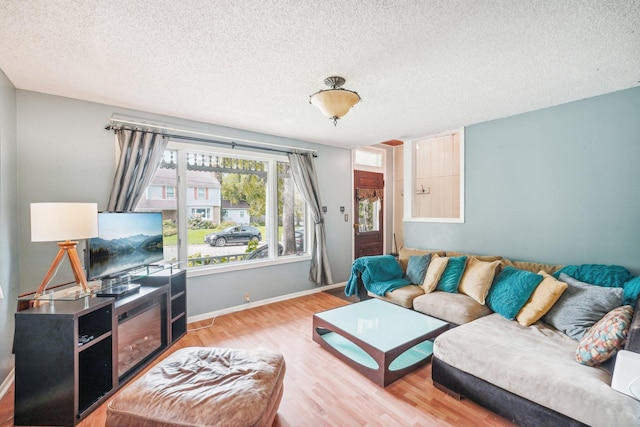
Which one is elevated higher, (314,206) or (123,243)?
(314,206)

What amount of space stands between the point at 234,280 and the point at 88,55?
273 centimetres

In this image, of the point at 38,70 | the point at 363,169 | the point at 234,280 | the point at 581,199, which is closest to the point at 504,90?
the point at 581,199

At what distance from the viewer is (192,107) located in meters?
2.90

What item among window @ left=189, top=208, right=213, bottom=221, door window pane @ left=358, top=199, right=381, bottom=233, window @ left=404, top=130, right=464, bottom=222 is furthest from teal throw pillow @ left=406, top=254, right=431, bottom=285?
window @ left=189, top=208, right=213, bottom=221

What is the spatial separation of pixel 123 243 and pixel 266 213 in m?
2.00

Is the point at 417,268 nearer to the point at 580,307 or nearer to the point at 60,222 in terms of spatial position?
the point at 580,307

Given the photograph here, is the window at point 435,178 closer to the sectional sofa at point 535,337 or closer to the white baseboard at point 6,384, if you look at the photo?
the sectional sofa at point 535,337

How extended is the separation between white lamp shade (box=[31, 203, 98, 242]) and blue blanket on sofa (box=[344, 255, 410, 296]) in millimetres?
2819

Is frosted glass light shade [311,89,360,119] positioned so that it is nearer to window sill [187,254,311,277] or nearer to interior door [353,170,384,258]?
window sill [187,254,311,277]

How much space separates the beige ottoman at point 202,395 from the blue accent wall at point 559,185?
3.05 m

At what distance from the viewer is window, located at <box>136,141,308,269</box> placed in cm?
324

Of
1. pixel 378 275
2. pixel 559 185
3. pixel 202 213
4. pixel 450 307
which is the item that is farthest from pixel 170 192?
pixel 559 185

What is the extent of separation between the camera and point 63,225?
5.98ft

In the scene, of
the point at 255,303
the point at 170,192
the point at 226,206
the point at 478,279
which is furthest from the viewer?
the point at 255,303
